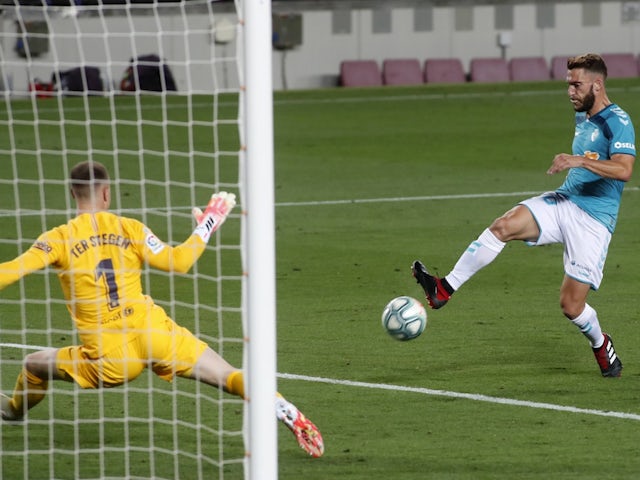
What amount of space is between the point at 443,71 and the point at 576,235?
3033 cm

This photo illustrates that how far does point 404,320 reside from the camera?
355 inches

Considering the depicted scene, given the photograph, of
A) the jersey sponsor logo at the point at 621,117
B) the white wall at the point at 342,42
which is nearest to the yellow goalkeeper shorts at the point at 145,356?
the jersey sponsor logo at the point at 621,117

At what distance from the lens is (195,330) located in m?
10.5

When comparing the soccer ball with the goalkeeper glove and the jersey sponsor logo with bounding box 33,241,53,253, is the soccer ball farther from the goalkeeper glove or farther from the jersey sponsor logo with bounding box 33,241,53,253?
the jersey sponsor logo with bounding box 33,241,53,253

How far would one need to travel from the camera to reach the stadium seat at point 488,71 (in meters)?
39.3

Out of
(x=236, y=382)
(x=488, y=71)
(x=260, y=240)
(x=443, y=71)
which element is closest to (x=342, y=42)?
(x=443, y=71)

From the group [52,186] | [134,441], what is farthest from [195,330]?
[52,186]

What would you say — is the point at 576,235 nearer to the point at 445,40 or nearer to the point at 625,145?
the point at 625,145

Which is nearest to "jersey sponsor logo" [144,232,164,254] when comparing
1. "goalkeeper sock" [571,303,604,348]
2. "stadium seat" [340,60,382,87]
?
"goalkeeper sock" [571,303,604,348]

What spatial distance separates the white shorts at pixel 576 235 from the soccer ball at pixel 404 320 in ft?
3.07

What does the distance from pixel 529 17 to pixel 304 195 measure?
24625 mm

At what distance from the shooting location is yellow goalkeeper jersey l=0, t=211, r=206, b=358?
7.11 metres

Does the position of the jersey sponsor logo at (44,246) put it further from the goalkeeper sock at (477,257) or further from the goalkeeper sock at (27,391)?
the goalkeeper sock at (477,257)

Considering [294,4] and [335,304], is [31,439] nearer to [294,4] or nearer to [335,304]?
[335,304]
